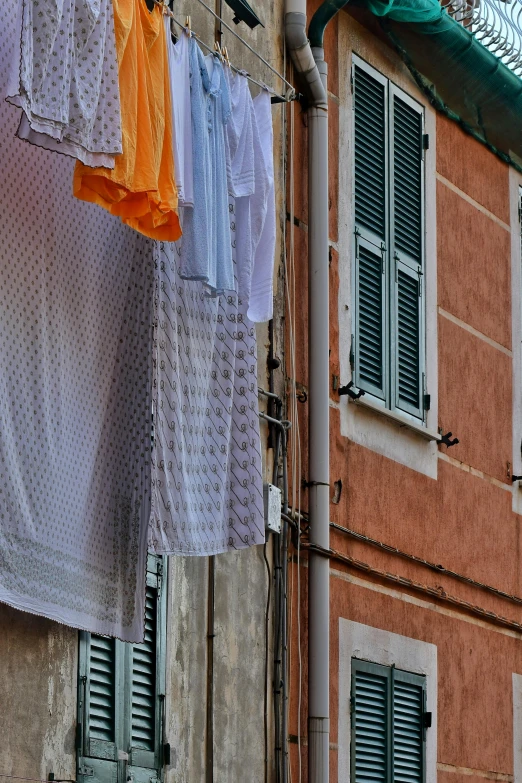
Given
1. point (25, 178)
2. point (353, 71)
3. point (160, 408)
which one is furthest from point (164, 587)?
point (353, 71)

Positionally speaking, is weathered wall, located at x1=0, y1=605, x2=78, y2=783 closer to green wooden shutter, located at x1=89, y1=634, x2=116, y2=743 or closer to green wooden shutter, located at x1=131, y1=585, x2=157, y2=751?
green wooden shutter, located at x1=89, y1=634, x2=116, y2=743

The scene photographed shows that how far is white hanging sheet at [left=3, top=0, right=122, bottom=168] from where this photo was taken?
20.6ft

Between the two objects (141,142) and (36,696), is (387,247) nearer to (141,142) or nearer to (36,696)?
(141,142)

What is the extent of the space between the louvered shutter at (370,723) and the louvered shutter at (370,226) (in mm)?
1571

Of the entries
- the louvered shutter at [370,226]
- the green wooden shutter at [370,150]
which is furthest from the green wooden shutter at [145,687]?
the green wooden shutter at [370,150]

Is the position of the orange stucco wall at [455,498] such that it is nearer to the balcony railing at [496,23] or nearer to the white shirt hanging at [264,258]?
the balcony railing at [496,23]

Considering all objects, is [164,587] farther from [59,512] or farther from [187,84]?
[187,84]

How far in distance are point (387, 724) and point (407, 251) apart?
281 centimetres

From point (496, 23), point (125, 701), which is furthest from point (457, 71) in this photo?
point (125, 701)

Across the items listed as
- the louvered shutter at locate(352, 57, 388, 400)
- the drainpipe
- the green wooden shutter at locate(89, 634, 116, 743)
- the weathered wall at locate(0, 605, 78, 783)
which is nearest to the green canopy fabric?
the louvered shutter at locate(352, 57, 388, 400)

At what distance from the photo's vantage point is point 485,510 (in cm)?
1126

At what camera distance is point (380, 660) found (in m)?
9.82

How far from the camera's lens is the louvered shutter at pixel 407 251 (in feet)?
34.4

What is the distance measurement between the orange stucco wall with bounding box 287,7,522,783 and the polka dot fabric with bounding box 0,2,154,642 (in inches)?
87.0
